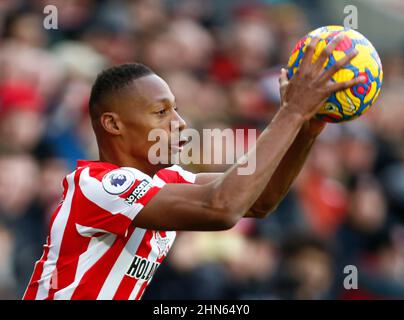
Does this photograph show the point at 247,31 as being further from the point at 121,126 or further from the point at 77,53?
the point at 121,126

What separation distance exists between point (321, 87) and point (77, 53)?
637cm

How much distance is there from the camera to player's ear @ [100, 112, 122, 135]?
475cm

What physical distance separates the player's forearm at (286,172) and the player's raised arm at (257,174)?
0.68 metres

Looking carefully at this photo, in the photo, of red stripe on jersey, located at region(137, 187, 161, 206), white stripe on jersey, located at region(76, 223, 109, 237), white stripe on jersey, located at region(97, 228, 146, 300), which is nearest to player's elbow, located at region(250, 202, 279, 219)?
white stripe on jersey, located at region(97, 228, 146, 300)

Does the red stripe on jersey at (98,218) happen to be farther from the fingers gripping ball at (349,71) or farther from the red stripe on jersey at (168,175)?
the fingers gripping ball at (349,71)

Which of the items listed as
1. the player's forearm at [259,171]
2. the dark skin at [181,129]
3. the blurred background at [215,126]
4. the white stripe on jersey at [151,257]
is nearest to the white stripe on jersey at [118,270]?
the white stripe on jersey at [151,257]

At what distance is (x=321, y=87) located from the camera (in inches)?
165

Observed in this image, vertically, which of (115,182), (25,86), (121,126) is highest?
(25,86)

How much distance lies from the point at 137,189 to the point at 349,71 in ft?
3.80

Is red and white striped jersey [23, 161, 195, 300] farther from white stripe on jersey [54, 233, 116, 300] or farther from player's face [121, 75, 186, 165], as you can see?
player's face [121, 75, 186, 165]

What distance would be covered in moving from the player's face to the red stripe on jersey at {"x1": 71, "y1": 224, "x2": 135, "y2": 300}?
0.46 meters

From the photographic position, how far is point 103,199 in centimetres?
447
